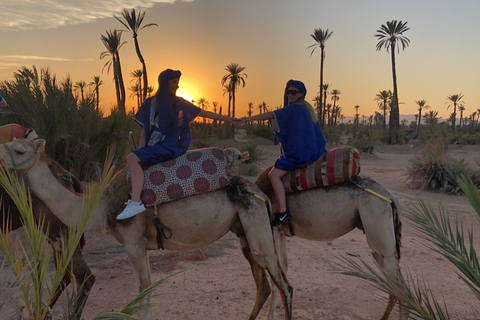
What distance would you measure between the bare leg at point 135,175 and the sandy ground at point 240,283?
787 mm

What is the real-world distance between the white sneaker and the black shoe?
130 centimetres

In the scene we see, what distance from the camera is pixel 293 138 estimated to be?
4.01 meters

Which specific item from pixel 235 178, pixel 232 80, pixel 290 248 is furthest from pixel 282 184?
pixel 232 80

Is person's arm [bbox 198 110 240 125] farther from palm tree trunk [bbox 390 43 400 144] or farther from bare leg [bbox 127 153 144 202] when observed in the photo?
palm tree trunk [bbox 390 43 400 144]

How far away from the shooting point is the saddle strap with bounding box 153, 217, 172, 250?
3590 millimetres

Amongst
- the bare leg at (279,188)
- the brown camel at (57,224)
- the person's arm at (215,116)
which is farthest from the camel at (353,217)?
the brown camel at (57,224)

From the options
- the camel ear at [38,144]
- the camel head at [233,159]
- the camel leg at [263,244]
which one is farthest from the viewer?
the camel head at [233,159]

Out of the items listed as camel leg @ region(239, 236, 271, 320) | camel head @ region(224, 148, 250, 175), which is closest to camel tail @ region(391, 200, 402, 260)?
camel leg @ region(239, 236, 271, 320)

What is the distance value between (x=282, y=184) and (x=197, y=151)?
91 centimetres

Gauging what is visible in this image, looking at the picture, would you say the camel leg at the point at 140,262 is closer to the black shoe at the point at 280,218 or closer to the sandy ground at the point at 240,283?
the sandy ground at the point at 240,283

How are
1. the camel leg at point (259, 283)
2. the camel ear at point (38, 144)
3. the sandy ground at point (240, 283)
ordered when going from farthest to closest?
the sandy ground at point (240, 283) → the camel leg at point (259, 283) → the camel ear at point (38, 144)

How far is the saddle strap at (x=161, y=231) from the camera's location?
11.8 feet

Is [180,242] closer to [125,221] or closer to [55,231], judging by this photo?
[125,221]

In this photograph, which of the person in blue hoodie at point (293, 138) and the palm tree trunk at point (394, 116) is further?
the palm tree trunk at point (394, 116)
